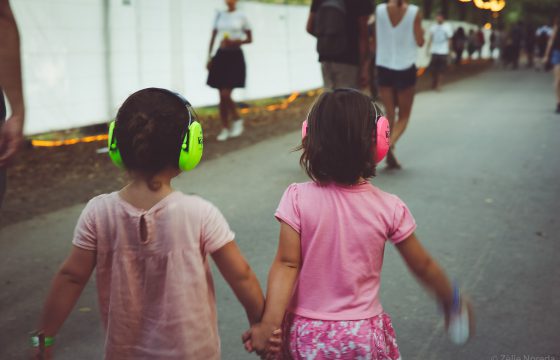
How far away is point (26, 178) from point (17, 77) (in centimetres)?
500

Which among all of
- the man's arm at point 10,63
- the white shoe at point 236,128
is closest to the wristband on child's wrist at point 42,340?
the man's arm at point 10,63

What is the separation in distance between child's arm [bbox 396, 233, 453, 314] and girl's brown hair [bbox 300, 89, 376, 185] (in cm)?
29

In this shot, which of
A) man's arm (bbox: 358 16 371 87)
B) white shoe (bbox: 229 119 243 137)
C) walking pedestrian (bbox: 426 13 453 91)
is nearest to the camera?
man's arm (bbox: 358 16 371 87)

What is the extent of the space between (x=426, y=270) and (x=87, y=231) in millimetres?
1076

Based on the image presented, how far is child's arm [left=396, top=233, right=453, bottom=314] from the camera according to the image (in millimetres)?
2240

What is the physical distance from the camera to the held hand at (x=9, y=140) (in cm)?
252

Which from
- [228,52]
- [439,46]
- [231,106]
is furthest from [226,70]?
[439,46]

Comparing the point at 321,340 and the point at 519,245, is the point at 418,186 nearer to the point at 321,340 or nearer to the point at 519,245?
the point at 519,245

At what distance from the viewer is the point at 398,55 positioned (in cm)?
757

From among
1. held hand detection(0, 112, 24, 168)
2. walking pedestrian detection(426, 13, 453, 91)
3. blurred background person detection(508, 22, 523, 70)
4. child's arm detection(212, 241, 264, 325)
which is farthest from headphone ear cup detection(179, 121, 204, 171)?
blurred background person detection(508, 22, 523, 70)

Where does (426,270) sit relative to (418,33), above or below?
below

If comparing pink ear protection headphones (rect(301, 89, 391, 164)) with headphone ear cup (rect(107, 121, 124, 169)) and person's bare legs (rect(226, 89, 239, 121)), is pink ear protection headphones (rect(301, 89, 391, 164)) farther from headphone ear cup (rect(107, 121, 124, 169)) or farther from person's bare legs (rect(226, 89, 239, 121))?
person's bare legs (rect(226, 89, 239, 121))

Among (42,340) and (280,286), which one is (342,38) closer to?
(280,286)

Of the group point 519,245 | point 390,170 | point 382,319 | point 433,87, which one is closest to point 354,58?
point 390,170
